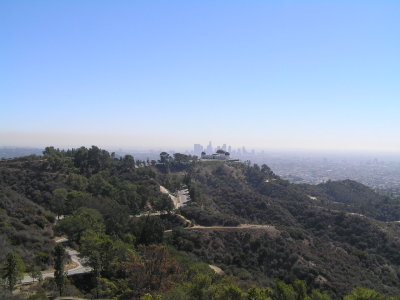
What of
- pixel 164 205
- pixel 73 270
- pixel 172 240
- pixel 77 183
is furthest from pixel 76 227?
pixel 77 183

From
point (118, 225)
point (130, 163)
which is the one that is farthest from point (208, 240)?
point (130, 163)

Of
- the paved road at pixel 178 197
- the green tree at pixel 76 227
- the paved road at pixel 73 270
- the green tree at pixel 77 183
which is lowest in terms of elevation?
the paved road at pixel 178 197

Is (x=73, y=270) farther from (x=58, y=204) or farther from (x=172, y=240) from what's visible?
(x=58, y=204)

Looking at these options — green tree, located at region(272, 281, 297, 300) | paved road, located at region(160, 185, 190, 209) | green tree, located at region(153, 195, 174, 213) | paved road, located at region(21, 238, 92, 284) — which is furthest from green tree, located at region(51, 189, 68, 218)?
green tree, located at region(272, 281, 297, 300)

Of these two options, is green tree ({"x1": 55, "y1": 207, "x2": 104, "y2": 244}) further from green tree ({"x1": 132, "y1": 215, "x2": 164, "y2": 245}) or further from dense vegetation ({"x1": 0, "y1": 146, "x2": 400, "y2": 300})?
green tree ({"x1": 132, "y1": 215, "x2": 164, "y2": 245})

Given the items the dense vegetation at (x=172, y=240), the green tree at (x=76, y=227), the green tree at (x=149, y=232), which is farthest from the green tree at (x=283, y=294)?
the green tree at (x=76, y=227)

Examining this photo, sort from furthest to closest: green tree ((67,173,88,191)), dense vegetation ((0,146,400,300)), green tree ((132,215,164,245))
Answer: green tree ((67,173,88,191)) < green tree ((132,215,164,245)) < dense vegetation ((0,146,400,300))

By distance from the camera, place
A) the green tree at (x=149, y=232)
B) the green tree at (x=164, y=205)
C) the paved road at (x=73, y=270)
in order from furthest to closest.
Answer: the green tree at (x=164, y=205) < the green tree at (x=149, y=232) < the paved road at (x=73, y=270)

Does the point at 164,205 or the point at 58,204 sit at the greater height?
the point at 58,204

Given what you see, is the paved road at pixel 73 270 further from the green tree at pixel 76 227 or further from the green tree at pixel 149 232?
the green tree at pixel 149 232
